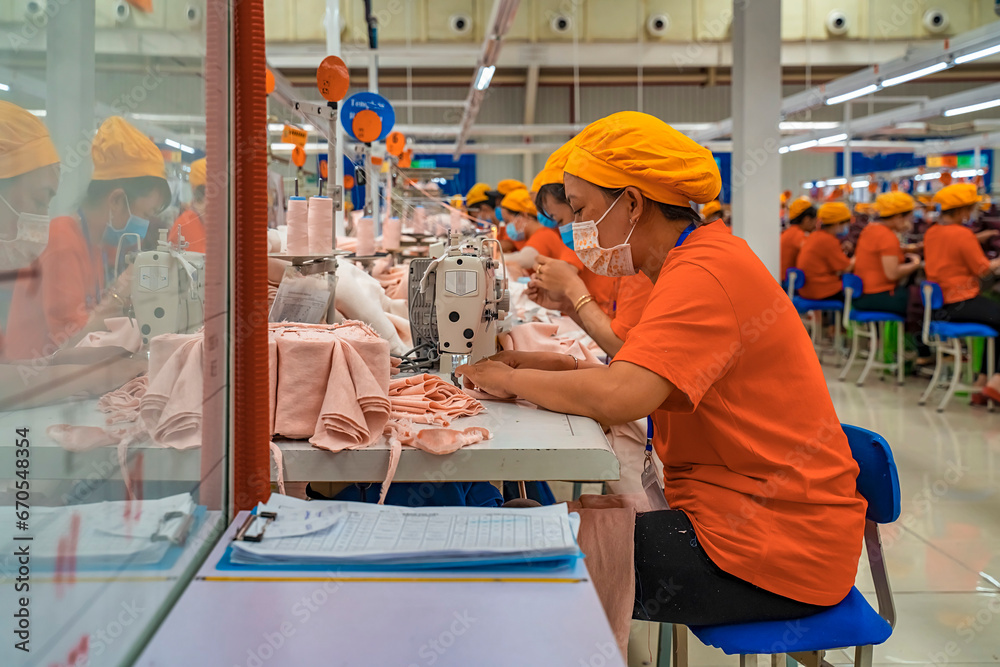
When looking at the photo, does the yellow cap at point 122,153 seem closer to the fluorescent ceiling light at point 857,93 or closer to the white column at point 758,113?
the white column at point 758,113

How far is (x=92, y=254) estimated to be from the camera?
605 mm

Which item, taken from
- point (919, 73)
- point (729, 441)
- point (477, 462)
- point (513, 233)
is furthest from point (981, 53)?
point (477, 462)

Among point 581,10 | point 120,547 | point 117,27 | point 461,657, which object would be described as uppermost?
point 581,10

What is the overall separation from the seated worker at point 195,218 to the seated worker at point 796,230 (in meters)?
8.21

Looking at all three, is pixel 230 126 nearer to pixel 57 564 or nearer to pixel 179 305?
pixel 179 305

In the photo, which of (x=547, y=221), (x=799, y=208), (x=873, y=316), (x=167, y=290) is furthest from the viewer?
(x=799, y=208)

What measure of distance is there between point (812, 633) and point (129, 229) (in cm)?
129

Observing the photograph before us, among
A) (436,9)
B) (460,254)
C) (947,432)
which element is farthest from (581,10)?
(460,254)

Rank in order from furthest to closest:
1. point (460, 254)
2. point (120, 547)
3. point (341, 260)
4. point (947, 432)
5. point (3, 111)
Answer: point (947, 432)
point (341, 260)
point (460, 254)
point (120, 547)
point (3, 111)

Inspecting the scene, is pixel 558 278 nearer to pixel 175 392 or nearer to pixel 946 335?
pixel 175 392

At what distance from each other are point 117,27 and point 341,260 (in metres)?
2.07

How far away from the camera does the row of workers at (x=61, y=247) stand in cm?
49

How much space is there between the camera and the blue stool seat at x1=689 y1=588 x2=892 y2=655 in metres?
1.36

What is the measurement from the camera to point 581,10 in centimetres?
1183
